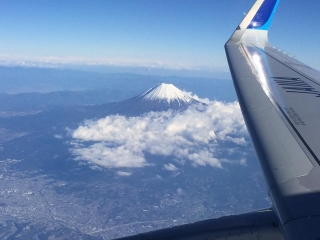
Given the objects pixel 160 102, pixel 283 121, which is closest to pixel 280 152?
pixel 283 121

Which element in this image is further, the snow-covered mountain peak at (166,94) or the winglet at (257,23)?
the snow-covered mountain peak at (166,94)

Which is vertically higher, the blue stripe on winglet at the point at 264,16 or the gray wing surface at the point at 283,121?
the blue stripe on winglet at the point at 264,16

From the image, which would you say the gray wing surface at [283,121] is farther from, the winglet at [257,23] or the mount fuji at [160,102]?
the mount fuji at [160,102]

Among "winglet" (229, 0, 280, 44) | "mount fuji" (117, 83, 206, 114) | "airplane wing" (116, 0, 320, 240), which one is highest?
"winglet" (229, 0, 280, 44)

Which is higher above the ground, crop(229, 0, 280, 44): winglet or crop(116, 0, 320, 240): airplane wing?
crop(229, 0, 280, 44): winglet

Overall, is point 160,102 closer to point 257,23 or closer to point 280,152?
point 257,23

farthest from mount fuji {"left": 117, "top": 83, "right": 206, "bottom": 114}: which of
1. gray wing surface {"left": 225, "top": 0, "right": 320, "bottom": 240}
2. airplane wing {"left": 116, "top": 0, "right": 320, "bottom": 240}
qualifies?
airplane wing {"left": 116, "top": 0, "right": 320, "bottom": 240}

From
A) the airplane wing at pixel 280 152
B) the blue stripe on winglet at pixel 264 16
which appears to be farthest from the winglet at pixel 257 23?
the airplane wing at pixel 280 152

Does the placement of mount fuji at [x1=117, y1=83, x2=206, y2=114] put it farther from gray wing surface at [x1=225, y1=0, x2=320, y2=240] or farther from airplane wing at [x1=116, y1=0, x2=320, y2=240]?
airplane wing at [x1=116, y1=0, x2=320, y2=240]
